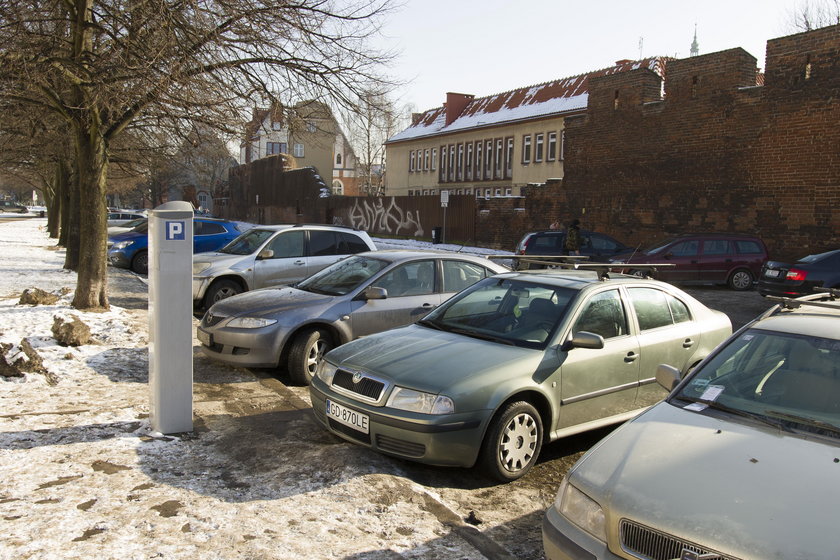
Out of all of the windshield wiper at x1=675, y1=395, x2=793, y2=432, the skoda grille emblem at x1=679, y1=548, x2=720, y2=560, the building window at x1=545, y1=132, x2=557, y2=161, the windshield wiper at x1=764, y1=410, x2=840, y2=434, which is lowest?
the skoda grille emblem at x1=679, y1=548, x2=720, y2=560

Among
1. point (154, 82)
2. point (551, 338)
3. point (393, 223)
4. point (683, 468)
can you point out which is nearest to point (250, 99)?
point (154, 82)

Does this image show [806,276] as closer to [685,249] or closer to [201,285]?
[685,249]

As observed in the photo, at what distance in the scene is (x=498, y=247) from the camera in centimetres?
3378

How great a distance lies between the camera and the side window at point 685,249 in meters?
18.8

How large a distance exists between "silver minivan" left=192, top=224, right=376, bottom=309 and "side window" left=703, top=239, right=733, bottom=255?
427 inches

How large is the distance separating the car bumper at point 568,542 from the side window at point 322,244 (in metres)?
9.03

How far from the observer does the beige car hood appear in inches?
105

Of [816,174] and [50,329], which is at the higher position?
[816,174]

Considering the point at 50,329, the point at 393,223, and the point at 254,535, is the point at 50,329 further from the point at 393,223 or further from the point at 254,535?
the point at 393,223

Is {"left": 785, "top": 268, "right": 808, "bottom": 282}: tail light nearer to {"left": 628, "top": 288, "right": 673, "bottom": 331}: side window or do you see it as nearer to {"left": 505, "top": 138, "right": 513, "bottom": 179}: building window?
{"left": 628, "top": 288, "right": 673, "bottom": 331}: side window

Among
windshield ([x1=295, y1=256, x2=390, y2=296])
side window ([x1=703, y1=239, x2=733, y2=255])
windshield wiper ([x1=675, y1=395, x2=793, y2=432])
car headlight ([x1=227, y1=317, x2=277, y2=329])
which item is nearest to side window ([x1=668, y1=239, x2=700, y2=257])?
side window ([x1=703, y1=239, x2=733, y2=255])

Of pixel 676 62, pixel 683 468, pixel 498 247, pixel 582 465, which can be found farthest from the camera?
pixel 498 247

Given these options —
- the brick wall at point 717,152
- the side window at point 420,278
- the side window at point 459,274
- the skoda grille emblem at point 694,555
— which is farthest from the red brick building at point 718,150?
the skoda grille emblem at point 694,555

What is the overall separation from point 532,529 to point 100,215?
8559mm
